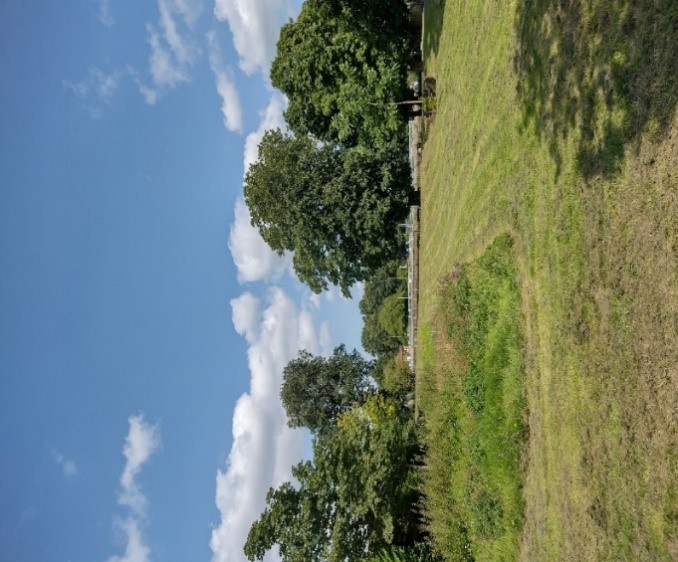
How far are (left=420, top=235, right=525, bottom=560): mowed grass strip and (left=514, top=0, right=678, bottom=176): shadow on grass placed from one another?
2.87 meters

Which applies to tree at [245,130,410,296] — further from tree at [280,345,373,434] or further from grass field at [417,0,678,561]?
tree at [280,345,373,434]

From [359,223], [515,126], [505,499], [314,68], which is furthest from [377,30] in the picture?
[505,499]

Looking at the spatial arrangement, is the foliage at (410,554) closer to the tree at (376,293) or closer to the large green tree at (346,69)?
the large green tree at (346,69)

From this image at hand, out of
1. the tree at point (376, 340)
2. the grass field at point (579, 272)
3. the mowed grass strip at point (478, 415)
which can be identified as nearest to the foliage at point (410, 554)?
the mowed grass strip at point (478, 415)

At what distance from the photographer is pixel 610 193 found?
25.9 feet

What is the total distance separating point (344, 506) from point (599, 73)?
14.8 metres

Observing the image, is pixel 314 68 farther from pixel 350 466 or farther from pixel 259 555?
pixel 259 555

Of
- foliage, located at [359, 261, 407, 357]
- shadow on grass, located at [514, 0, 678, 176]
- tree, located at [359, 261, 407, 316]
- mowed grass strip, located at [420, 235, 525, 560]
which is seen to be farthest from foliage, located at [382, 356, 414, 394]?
tree, located at [359, 261, 407, 316]

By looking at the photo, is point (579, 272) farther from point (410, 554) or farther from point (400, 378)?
point (400, 378)

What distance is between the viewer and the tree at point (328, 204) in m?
26.7

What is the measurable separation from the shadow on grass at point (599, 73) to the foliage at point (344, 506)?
12.0 m

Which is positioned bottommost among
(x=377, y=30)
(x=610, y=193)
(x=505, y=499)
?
(x=505, y=499)

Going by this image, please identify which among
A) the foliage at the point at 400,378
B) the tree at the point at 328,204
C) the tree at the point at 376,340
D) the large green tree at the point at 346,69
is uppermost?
the tree at the point at 376,340

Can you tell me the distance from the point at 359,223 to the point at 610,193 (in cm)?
1941
